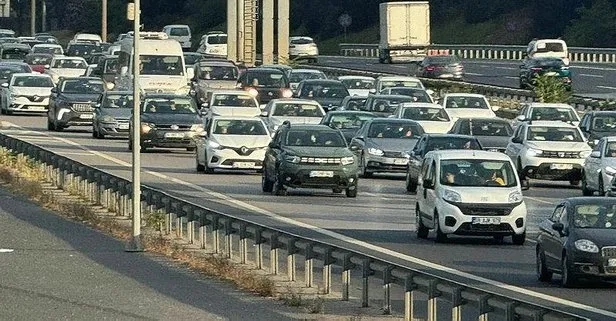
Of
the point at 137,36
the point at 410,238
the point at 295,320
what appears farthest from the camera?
the point at 410,238

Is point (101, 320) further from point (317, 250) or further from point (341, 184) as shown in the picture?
point (341, 184)

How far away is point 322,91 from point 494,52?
50.8 meters

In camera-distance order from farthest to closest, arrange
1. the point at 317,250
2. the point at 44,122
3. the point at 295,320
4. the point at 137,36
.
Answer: the point at 44,122 → the point at 137,36 → the point at 317,250 → the point at 295,320

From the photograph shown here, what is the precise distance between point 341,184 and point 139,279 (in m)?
14.4

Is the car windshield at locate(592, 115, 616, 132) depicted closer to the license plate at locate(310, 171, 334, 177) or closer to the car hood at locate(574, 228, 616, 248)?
the license plate at locate(310, 171, 334, 177)

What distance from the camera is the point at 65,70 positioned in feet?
252

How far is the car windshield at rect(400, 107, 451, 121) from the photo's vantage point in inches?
2026

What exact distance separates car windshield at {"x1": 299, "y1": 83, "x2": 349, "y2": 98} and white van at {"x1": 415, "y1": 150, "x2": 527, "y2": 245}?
30.1 metres

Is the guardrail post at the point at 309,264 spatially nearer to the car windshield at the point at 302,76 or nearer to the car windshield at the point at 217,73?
the car windshield at the point at 217,73

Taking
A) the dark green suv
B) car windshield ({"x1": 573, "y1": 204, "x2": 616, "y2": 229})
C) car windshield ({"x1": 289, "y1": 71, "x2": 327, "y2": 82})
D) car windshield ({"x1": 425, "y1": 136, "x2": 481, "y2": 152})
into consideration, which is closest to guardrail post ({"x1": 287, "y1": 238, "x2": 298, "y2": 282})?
car windshield ({"x1": 573, "y1": 204, "x2": 616, "y2": 229})

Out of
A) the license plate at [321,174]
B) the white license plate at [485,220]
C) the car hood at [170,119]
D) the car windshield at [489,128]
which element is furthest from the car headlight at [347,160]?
the car hood at [170,119]

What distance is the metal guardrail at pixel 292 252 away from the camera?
55.4 ft

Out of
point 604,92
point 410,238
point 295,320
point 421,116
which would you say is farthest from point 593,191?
point 604,92

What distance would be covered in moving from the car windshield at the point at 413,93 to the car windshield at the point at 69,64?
19329 mm
